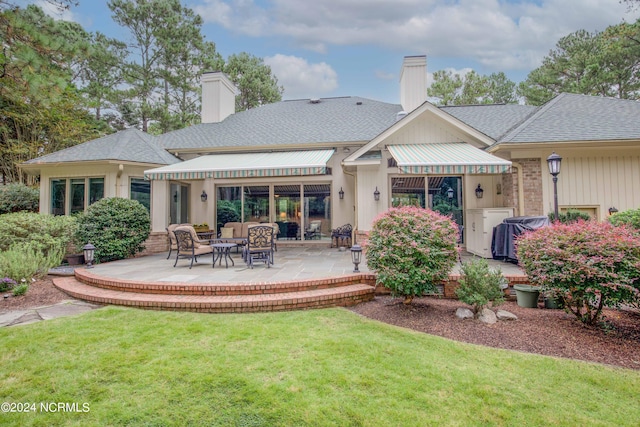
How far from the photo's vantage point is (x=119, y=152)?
14.7 metres

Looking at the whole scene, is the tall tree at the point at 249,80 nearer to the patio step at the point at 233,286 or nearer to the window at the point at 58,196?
the window at the point at 58,196

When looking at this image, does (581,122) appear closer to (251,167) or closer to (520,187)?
(520,187)

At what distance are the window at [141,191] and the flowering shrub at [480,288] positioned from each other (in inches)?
Answer: 579

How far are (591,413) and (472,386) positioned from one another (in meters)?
1.24

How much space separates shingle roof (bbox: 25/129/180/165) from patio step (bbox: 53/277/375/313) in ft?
28.6

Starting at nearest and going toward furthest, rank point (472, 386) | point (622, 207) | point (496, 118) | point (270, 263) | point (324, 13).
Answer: point (472, 386)
point (270, 263)
point (622, 207)
point (496, 118)
point (324, 13)

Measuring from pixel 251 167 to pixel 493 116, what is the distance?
533 inches

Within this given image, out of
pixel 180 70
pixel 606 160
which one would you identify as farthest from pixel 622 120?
pixel 180 70

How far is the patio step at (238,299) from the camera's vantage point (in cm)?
685

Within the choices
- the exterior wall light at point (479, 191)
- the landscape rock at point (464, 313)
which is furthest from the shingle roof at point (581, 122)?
the landscape rock at point (464, 313)

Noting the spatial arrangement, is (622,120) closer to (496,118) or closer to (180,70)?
(496,118)

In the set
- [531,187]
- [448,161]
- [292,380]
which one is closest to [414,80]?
[448,161]

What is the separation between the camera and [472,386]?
3.96 meters

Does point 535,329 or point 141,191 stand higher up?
point 141,191
